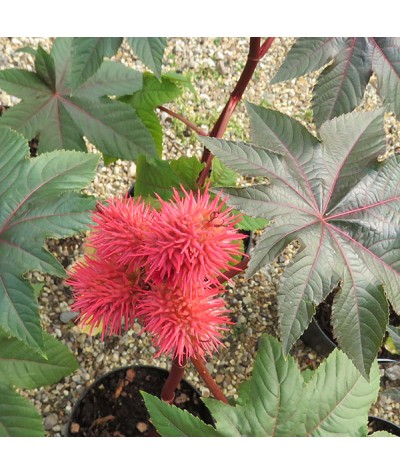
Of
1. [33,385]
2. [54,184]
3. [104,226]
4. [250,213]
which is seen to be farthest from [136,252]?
[33,385]

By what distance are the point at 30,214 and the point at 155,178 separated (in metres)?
0.50

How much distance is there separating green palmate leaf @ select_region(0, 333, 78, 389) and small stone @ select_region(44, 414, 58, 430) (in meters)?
0.42

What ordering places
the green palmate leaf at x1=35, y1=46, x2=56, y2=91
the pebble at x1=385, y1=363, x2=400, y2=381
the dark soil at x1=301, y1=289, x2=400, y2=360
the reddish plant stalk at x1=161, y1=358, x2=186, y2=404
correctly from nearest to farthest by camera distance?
the reddish plant stalk at x1=161, y1=358, x2=186, y2=404, the green palmate leaf at x1=35, y1=46, x2=56, y2=91, the dark soil at x1=301, y1=289, x2=400, y2=360, the pebble at x1=385, y1=363, x2=400, y2=381

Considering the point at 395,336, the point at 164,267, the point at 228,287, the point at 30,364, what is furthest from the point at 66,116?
the point at 395,336

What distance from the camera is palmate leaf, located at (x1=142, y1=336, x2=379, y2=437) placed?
3.19ft

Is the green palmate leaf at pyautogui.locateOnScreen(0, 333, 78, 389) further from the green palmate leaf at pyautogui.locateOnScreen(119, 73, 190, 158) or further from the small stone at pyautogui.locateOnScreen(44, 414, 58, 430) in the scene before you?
the green palmate leaf at pyautogui.locateOnScreen(119, 73, 190, 158)

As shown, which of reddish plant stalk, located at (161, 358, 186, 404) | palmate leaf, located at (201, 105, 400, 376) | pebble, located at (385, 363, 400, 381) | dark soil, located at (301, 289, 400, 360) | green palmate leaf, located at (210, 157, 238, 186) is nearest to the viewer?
palmate leaf, located at (201, 105, 400, 376)

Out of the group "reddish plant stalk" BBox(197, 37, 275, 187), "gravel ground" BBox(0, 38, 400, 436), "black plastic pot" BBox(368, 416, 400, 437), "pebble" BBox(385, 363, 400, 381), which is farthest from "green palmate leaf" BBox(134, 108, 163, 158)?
"pebble" BBox(385, 363, 400, 381)

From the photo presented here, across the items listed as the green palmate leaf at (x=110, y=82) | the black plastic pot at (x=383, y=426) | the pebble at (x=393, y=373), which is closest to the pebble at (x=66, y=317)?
the green palmate leaf at (x=110, y=82)

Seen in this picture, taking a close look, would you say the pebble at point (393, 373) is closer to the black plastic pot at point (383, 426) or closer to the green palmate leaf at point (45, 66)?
the black plastic pot at point (383, 426)

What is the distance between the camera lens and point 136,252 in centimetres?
88

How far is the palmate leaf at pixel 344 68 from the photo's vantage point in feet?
3.72

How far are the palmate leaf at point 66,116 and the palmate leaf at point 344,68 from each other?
46cm

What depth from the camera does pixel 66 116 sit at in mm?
1430
